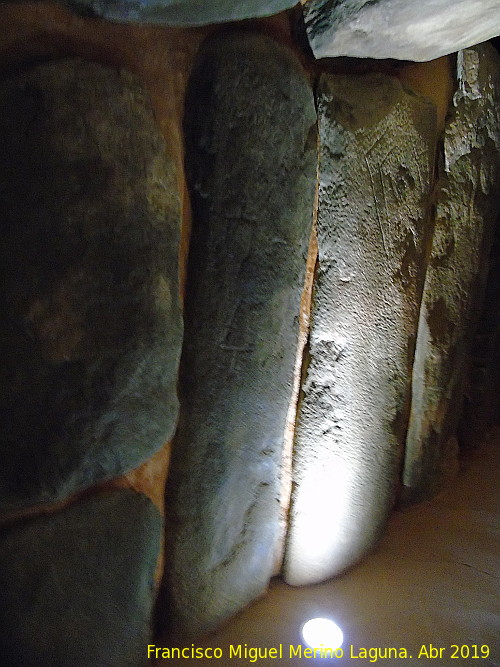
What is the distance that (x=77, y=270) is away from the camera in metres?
0.93

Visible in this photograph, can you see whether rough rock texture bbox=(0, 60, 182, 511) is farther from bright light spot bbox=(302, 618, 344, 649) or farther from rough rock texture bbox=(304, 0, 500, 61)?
bright light spot bbox=(302, 618, 344, 649)

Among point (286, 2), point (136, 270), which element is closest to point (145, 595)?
point (136, 270)

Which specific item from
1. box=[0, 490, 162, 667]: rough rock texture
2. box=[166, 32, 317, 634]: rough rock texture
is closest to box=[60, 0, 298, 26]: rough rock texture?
box=[166, 32, 317, 634]: rough rock texture

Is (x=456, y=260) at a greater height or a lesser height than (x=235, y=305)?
greater

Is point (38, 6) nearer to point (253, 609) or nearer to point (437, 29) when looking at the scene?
point (437, 29)

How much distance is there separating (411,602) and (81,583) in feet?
3.34

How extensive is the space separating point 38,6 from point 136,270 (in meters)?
0.44

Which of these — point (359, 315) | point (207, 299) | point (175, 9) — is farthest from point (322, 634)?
point (175, 9)

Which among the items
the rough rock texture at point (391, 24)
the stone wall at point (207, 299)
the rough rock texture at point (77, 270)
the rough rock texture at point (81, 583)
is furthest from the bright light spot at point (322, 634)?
the rough rock texture at point (391, 24)

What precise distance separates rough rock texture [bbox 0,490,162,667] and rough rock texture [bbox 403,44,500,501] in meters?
1.05

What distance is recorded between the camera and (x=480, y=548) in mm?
1882

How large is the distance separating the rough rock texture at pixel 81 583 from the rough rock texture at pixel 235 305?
0.12 meters

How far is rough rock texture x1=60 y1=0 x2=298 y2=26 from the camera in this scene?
2.78 ft

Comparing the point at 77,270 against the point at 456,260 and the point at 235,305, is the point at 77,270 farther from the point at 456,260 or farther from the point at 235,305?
the point at 456,260
